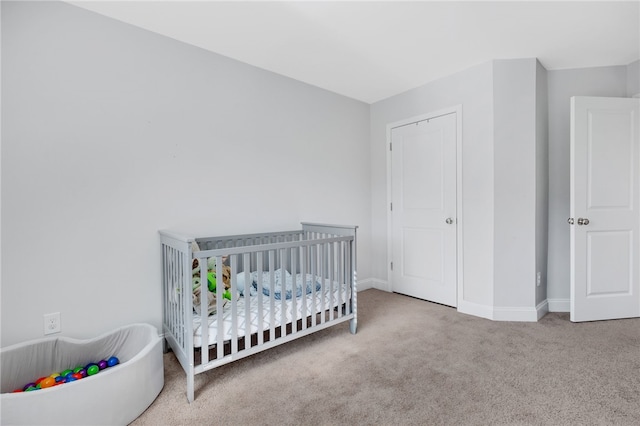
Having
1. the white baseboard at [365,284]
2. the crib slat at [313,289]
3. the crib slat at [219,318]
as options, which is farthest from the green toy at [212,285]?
the white baseboard at [365,284]

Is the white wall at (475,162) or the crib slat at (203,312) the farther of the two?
the white wall at (475,162)

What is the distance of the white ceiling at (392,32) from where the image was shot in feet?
5.82

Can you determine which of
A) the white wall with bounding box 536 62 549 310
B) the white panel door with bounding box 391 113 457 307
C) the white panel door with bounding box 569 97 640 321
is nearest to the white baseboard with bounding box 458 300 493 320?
the white panel door with bounding box 391 113 457 307

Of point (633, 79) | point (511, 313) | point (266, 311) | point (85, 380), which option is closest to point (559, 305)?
point (511, 313)

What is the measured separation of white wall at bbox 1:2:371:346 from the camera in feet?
5.11

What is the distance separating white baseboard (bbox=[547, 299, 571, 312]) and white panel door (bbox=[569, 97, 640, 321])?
0.71 feet

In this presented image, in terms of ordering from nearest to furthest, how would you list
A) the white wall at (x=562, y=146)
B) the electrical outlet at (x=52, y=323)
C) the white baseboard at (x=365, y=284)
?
1. the electrical outlet at (x=52, y=323)
2. the white wall at (x=562, y=146)
3. the white baseboard at (x=365, y=284)

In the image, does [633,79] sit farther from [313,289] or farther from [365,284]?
[313,289]

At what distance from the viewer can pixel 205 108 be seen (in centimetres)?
218

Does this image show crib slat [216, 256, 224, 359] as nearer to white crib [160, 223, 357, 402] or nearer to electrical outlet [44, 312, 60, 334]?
white crib [160, 223, 357, 402]

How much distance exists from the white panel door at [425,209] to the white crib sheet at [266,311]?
3.89 ft

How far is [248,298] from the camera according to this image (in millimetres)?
1679

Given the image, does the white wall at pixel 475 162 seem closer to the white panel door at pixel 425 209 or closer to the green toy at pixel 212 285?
the white panel door at pixel 425 209

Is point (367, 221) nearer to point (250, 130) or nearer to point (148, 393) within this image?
point (250, 130)
